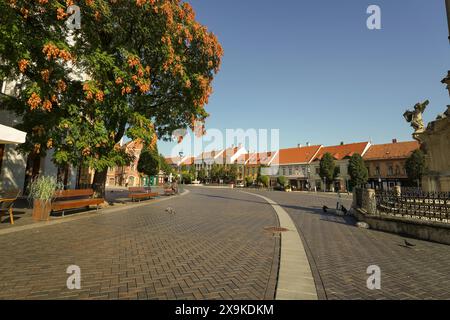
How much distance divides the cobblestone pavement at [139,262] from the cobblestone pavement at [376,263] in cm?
107

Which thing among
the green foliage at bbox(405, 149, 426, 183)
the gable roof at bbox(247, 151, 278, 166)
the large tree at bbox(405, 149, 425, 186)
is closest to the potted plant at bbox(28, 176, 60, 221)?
the large tree at bbox(405, 149, 425, 186)

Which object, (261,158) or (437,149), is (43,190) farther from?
(261,158)

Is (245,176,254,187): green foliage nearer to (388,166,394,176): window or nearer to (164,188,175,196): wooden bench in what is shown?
(388,166,394,176): window

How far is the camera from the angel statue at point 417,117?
13.3 metres

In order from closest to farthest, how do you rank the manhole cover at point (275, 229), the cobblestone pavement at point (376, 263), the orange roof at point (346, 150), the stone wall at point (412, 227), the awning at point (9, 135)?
the cobblestone pavement at point (376, 263)
the awning at point (9, 135)
the stone wall at point (412, 227)
the manhole cover at point (275, 229)
the orange roof at point (346, 150)

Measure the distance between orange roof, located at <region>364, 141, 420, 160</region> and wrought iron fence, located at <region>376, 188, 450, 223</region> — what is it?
4703 cm

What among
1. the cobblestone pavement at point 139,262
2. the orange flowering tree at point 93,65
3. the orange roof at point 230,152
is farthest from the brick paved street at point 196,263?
the orange roof at point 230,152

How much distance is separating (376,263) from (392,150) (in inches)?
2218

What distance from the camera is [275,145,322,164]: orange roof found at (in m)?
67.4

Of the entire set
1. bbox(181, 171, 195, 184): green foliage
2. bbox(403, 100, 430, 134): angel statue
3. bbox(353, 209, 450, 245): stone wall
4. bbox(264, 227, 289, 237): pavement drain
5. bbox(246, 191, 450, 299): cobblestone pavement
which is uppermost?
bbox(403, 100, 430, 134): angel statue

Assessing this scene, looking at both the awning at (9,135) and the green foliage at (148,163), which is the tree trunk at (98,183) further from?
the green foliage at (148,163)

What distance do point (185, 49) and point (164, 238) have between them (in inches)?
415

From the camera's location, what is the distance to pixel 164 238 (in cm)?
767
